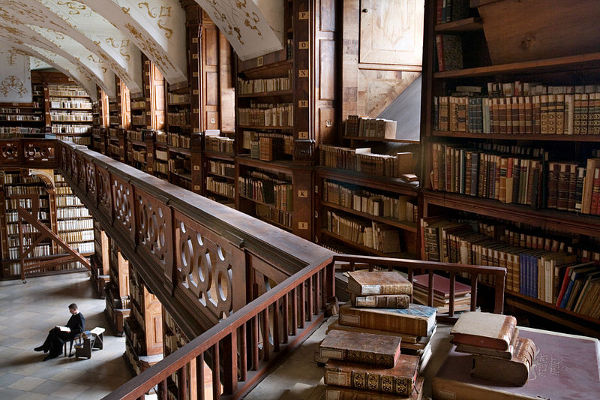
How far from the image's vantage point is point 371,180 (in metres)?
4.75

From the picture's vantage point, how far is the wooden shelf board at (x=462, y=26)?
366 cm

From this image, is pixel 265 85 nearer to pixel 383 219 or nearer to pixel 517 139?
pixel 383 219

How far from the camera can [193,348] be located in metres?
1.62

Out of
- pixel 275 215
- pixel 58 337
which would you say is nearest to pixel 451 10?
pixel 275 215

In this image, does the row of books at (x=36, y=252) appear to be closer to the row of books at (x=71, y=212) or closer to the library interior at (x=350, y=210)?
the row of books at (x=71, y=212)

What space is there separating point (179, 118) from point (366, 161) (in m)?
5.83

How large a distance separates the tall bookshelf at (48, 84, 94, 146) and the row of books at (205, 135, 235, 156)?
10825 mm

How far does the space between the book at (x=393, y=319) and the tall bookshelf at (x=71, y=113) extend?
56.0 feet

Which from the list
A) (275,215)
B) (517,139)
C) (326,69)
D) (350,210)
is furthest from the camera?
(275,215)

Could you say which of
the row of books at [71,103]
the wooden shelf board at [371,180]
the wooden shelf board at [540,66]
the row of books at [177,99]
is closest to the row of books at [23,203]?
the row of books at [71,103]

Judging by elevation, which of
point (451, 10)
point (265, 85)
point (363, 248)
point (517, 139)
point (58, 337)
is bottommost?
point (58, 337)

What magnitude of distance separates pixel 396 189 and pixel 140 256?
8.04 ft

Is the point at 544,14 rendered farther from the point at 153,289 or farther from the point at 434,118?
the point at 153,289

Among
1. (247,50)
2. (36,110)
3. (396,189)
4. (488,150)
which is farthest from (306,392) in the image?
(36,110)
